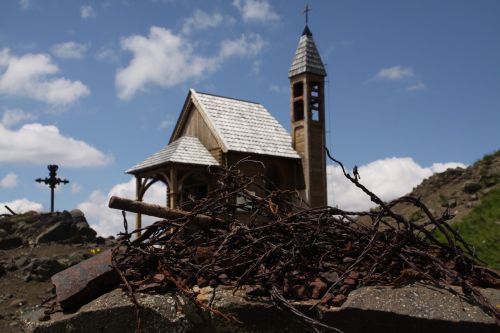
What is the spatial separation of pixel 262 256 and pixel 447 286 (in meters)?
0.89

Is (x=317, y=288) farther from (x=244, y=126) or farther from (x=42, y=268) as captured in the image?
(x=244, y=126)

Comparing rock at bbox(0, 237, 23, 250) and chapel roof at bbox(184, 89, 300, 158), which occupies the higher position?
chapel roof at bbox(184, 89, 300, 158)

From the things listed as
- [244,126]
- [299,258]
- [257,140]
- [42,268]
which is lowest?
[42,268]

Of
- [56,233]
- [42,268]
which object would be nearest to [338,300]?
[42,268]

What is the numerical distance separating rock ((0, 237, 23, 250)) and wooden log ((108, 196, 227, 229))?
16.8 meters

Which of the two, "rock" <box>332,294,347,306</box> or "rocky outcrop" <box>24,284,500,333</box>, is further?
"rock" <box>332,294,347,306</box>

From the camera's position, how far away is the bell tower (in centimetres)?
2027

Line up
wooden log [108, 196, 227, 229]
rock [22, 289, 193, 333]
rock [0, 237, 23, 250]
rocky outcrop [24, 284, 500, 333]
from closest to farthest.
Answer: rocky outcrop [24, 284, 500, 333], rock [22, 289, 193, 333], wooden log [108, 196, 227, 229], rock [0, 237, 23, 250]

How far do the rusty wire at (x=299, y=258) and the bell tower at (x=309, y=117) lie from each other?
670 inches

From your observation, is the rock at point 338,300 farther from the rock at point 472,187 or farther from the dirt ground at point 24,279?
the rock at point 472,187

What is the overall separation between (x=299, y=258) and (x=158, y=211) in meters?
0.85

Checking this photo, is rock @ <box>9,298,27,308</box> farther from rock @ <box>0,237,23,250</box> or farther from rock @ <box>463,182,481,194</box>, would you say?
rock @ <box>463,182,481,194</box>

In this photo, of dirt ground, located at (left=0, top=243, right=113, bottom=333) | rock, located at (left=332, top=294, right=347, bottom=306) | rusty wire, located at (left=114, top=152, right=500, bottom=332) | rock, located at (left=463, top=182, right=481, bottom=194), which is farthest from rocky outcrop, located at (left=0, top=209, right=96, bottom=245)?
rock, located at (left=332, top=294, right=347, bottom=306)

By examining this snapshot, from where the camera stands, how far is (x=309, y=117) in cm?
2044
